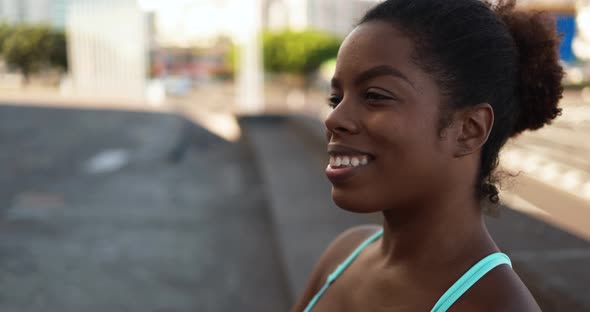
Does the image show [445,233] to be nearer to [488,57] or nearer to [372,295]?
[372,295]

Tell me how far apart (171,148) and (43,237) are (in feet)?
21.6

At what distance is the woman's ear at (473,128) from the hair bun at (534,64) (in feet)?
0.49

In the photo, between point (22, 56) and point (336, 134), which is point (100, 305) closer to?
point (336, 134)

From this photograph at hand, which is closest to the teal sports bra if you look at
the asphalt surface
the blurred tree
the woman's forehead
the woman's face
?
the woman's face

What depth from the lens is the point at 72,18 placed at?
24.1 metres

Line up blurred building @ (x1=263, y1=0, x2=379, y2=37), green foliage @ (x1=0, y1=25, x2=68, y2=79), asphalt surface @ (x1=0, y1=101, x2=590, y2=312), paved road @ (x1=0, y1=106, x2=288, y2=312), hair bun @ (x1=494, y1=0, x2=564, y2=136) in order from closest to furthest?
hair bun @ (x1=494, y1=0, x2=564, y2=136)
asphalt surface @ (x1=0, y1=101, x2=590, y2=312)
paved road @ (x1=0, y1=106, x2=288, y2=312)
green foliage @ (x1=0, y1=25, x2=68, y2=79)
blurred building @ (x1=263, y1=0, x2=379, y2=37)

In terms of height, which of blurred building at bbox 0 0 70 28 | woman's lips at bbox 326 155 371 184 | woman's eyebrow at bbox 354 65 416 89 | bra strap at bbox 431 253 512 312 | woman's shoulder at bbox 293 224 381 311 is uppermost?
woman's eyebrow at bbox 354 65 416 89

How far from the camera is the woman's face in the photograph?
1309 mm

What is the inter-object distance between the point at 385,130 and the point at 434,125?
0.33 feet

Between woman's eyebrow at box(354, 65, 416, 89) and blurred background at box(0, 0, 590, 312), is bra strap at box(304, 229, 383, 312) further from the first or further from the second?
woman's eyebrow at box(354, 65, 416, 89)

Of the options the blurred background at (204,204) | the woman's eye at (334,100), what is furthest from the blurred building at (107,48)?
the woman's eye at (334,100)

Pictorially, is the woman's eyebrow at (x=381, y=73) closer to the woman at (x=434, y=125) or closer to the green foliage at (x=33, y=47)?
the woman at (x=434, y=125)

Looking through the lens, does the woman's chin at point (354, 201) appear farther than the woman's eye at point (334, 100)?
No

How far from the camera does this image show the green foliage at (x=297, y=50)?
43.8 m
